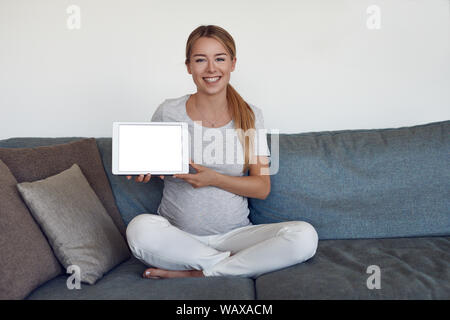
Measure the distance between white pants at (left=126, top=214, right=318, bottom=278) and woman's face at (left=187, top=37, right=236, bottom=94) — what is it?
21.6 inches

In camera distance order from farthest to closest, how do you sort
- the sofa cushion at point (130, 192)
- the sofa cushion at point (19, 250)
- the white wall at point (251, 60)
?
the white wall at point (251, 60) < the sofa cushion at point (130, 192) < the sofa cushion at point (19, 250)

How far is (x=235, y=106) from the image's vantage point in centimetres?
174

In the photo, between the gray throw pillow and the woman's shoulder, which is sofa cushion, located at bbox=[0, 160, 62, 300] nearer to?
the gray throw pillow

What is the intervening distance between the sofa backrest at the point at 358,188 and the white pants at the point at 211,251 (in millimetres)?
318

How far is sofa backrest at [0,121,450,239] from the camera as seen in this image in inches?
69.1

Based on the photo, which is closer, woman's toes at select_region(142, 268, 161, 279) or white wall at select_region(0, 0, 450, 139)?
woman's toes at select_region(142, 268, 161, 279)

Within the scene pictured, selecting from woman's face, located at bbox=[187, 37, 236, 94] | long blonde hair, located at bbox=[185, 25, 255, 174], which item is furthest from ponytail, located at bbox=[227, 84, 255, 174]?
woman's face, located at bbox=[187, 37, 236, 94]

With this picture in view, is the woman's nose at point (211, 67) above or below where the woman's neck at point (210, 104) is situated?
above

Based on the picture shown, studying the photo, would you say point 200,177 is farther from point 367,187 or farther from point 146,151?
point 367,187

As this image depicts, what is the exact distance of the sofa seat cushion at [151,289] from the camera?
1.24m

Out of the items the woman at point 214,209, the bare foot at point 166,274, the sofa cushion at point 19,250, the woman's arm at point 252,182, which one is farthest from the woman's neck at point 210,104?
the sofa cushion at point 19,250

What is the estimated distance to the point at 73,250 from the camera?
1.39m

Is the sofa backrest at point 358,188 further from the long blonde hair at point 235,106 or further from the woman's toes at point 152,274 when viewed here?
the woman's toes at point 152,274
